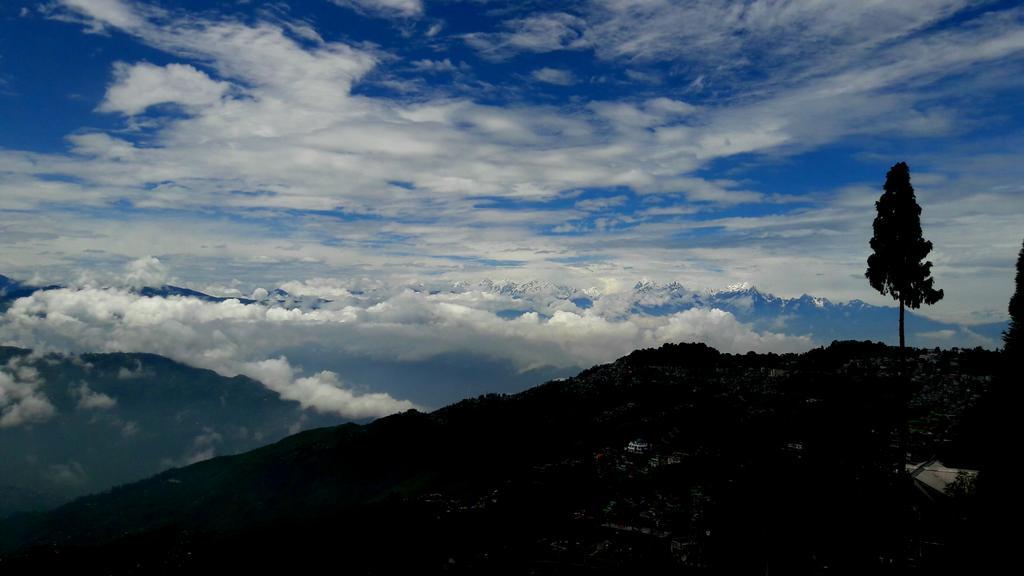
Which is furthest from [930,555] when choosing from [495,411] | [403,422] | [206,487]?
[206,487]

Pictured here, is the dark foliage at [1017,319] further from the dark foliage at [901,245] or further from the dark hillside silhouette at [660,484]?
the dark foliage at [901,245]

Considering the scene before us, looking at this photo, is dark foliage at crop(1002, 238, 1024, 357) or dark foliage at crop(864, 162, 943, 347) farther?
dark foliage at crop(864, 162, 943, 347)

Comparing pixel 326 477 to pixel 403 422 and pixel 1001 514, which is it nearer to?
pixel 403 422

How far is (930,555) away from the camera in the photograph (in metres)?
33.0

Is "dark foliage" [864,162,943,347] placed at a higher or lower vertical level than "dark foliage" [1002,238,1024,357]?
higher

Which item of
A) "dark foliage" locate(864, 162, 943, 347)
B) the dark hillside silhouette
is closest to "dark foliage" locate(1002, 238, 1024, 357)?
the dark hillside silhouette

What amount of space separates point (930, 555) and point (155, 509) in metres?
204

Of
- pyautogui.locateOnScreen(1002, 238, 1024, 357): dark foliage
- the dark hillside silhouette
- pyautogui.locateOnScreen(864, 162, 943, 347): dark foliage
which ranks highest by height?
pyautogui.locateOnScreen(864, 162, 943, 347): dark foliage

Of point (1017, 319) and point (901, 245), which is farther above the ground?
point (901, 245)

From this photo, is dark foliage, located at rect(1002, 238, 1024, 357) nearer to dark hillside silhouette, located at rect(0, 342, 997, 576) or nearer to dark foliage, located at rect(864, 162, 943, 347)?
dark hillside silhouette, located at rect(0, 342, 997, 576)

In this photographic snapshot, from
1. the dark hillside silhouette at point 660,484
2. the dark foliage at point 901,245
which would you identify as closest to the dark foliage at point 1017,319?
the dark hillside silhouette at point 660,484

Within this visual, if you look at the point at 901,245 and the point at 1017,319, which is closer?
the point at 1017,319

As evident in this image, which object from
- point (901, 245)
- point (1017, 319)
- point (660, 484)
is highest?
point (901, 245)

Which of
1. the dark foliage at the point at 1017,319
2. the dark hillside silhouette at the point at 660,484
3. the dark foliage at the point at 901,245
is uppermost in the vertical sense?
the dark foliage at the point at 901,245
